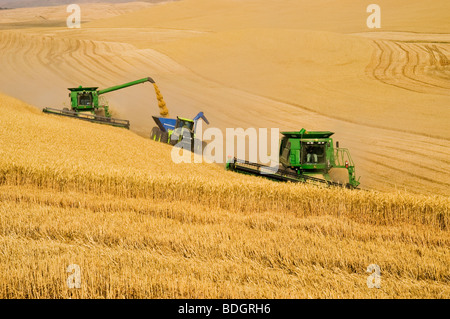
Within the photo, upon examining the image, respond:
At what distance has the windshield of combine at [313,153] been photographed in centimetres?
1409

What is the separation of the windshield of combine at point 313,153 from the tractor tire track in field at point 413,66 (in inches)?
687

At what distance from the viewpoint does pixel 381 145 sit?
1967 cm

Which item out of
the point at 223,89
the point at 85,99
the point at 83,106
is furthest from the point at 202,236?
the point at 223,89

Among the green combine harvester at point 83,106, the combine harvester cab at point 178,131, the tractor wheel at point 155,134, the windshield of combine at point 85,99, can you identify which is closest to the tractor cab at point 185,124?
the combine harvester cab at point 178,131

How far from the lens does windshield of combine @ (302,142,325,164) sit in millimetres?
14094

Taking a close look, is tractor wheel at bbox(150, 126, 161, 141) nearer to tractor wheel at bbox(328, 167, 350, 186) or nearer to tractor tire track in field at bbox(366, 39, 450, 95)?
tractor wheel at bbox(328, 167, 350, 186)

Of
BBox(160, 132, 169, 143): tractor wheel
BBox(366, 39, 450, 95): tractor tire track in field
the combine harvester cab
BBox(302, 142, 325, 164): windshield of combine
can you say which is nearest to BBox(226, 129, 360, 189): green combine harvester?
BBox(302, 142, 325, 164): windshield of combine

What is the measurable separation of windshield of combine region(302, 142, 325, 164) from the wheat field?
3641 millimetres

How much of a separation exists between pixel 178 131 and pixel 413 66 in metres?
22.1

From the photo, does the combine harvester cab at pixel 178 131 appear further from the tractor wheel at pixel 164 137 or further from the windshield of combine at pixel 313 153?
the windshield of combine at pixel 313 153

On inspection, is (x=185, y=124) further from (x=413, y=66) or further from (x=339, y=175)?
(x=413, y=66)
